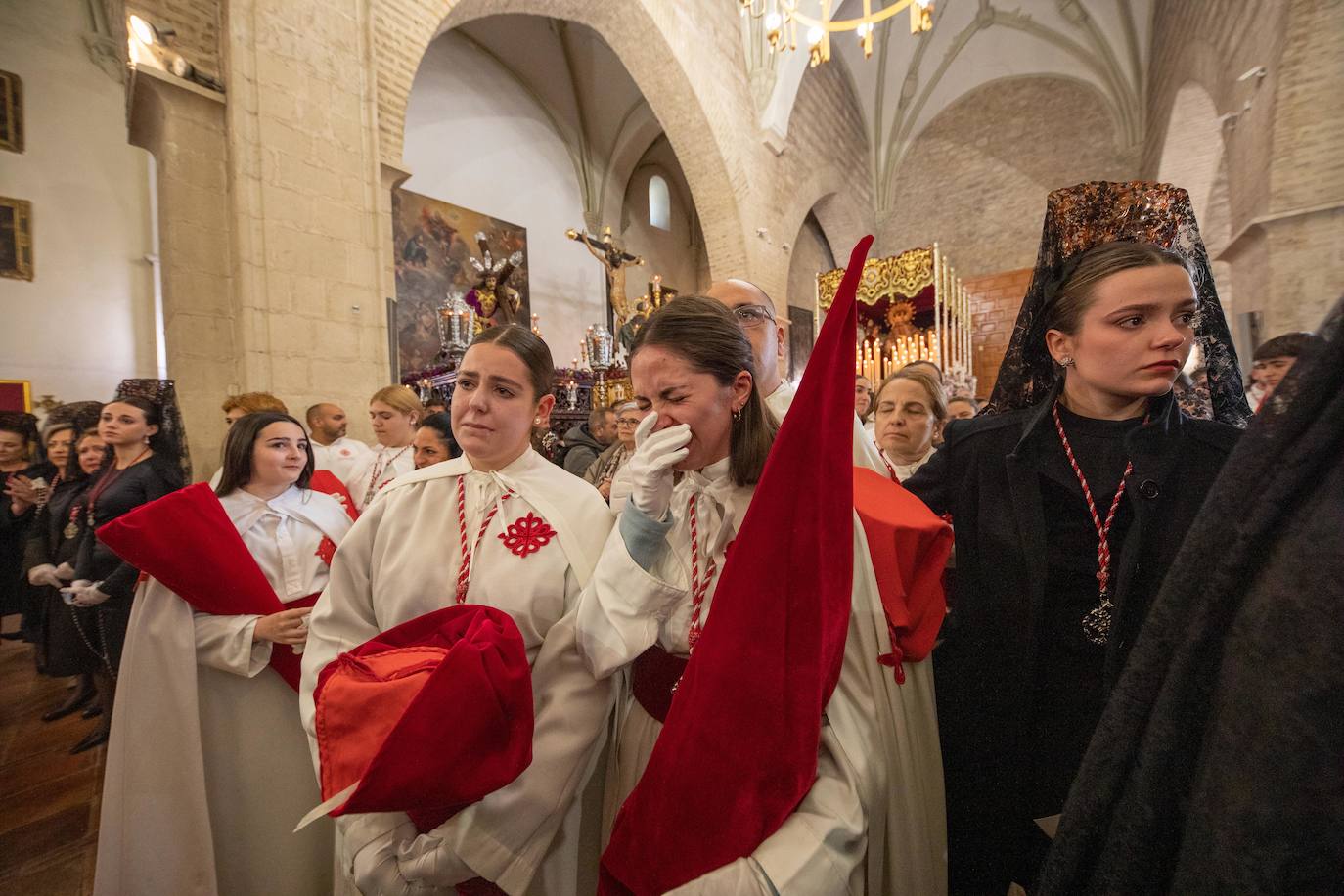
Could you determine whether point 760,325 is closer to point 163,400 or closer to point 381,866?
point 381,866

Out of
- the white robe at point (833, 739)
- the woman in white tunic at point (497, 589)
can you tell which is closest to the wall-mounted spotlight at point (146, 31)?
the woman in white tunic at point (497, 589)

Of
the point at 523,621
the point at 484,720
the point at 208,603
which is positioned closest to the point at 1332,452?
the point at 484,720

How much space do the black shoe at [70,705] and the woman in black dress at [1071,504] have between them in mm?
5820

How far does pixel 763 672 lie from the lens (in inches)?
34.6

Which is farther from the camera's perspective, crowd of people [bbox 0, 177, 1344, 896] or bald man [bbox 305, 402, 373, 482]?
bald man [bbox 305, 402, 373, 482]

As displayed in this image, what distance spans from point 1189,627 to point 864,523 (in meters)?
0.72

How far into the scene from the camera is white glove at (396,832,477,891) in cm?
117

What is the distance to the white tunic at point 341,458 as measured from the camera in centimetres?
447

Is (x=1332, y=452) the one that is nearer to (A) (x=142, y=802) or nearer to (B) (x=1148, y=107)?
(A) (x=142, y=802)

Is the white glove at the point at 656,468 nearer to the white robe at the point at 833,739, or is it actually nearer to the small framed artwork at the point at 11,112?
the white robe at the point at 833,739

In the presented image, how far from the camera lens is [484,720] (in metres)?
1.01

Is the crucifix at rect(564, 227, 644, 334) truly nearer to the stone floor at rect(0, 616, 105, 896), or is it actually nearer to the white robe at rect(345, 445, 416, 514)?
the white robe at rect(345, 445, 416, 514)

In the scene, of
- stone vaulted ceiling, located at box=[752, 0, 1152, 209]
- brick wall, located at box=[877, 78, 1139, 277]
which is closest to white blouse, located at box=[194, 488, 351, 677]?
stone vaulted ceiling, located at box=[752, 0, 1152, 209]

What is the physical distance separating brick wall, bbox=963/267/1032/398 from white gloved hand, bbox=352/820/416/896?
13.7 metres
